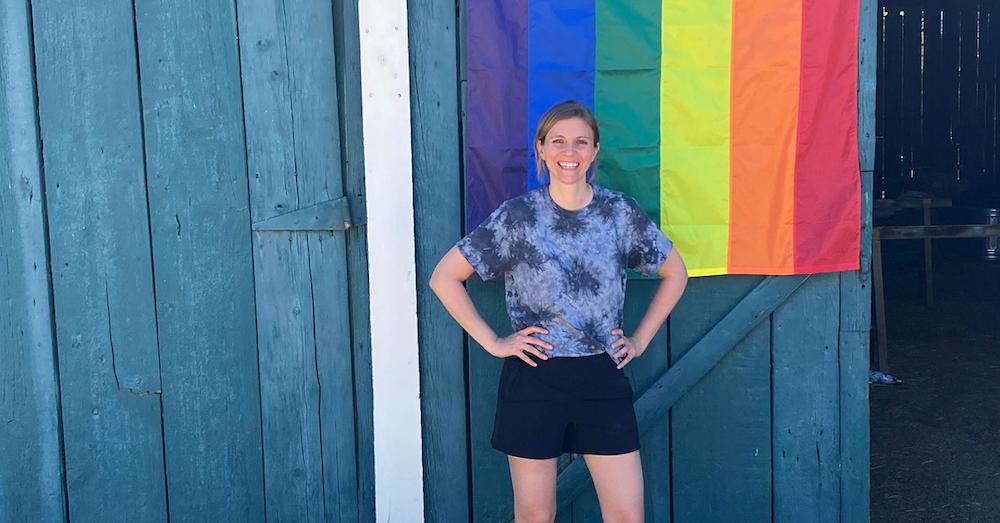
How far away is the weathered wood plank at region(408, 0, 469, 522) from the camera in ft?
10.5

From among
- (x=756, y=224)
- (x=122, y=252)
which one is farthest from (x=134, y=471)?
(x=756, y=224)

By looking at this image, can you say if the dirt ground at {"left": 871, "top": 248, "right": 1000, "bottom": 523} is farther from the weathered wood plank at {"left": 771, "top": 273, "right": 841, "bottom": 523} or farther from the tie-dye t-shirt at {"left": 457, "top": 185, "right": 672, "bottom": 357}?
the tie-dye t-shirt at {"left": 457, "top": 185, "right": 672, "bottom": 357}

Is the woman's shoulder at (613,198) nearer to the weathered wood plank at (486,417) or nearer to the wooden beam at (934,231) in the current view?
the weathered wood plank at (486,417)

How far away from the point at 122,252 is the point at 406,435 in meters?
1.28

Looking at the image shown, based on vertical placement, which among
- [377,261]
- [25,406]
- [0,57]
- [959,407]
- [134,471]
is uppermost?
[0,57]

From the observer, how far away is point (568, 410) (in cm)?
260

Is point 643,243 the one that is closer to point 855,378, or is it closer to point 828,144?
point 828,144

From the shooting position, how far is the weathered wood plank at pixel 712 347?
328 centimetres

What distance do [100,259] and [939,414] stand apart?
503cm

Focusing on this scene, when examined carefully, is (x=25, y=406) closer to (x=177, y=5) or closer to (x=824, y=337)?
(x=177, y=5)

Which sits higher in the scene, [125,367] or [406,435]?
[125,367]

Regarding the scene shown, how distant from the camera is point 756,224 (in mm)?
3203

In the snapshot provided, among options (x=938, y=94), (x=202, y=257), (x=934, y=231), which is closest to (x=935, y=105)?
(x=938, y=94)

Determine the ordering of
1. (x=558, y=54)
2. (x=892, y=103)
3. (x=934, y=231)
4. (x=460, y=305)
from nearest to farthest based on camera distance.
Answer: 1. (x=460, y=305)
2. (x=558, y=54)
3. (x=934, y=231)
4. (x=892, y=103)
